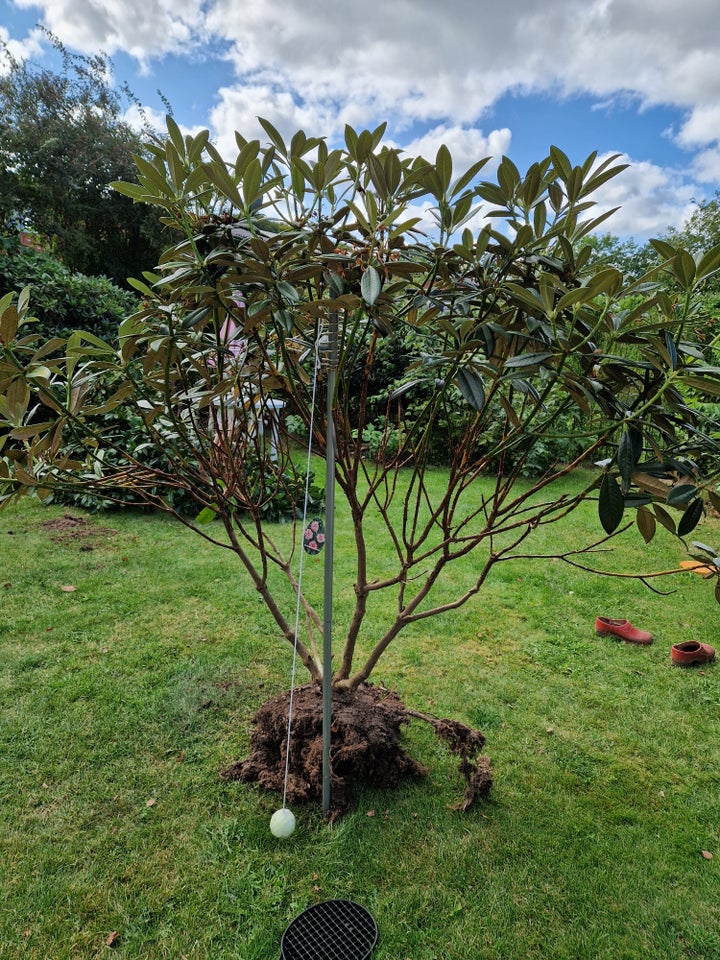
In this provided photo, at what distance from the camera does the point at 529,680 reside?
96.0 inches

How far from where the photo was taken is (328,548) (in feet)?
4.81

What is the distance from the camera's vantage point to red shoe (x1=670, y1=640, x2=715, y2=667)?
8.46 feet

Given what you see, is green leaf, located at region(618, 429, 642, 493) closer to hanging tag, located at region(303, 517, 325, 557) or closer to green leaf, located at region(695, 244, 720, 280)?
green leaf, located at region(695, 244, 720, 280)

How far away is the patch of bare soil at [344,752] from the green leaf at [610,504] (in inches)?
39.2

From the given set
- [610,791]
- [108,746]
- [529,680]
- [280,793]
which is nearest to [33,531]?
[108,746]

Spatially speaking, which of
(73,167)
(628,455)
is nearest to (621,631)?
(628,455)

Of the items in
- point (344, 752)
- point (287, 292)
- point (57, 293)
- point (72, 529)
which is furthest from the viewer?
point (57, 293)

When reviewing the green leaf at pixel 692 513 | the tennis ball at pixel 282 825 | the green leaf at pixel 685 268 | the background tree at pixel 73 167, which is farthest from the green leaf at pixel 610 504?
the background tree at pixel 73 167

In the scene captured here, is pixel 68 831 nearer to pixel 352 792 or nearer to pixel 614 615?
pixel 352 792

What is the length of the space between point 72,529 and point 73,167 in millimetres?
9758

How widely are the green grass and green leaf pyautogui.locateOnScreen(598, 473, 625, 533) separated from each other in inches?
42.2

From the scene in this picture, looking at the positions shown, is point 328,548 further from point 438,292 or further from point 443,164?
point 443,164

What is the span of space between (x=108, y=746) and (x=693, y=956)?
5.94ft

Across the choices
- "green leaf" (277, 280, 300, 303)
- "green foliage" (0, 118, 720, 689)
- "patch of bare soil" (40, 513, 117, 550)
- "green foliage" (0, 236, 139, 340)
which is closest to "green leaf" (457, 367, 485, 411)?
"green foliage" (0, 118, 720, 689)
